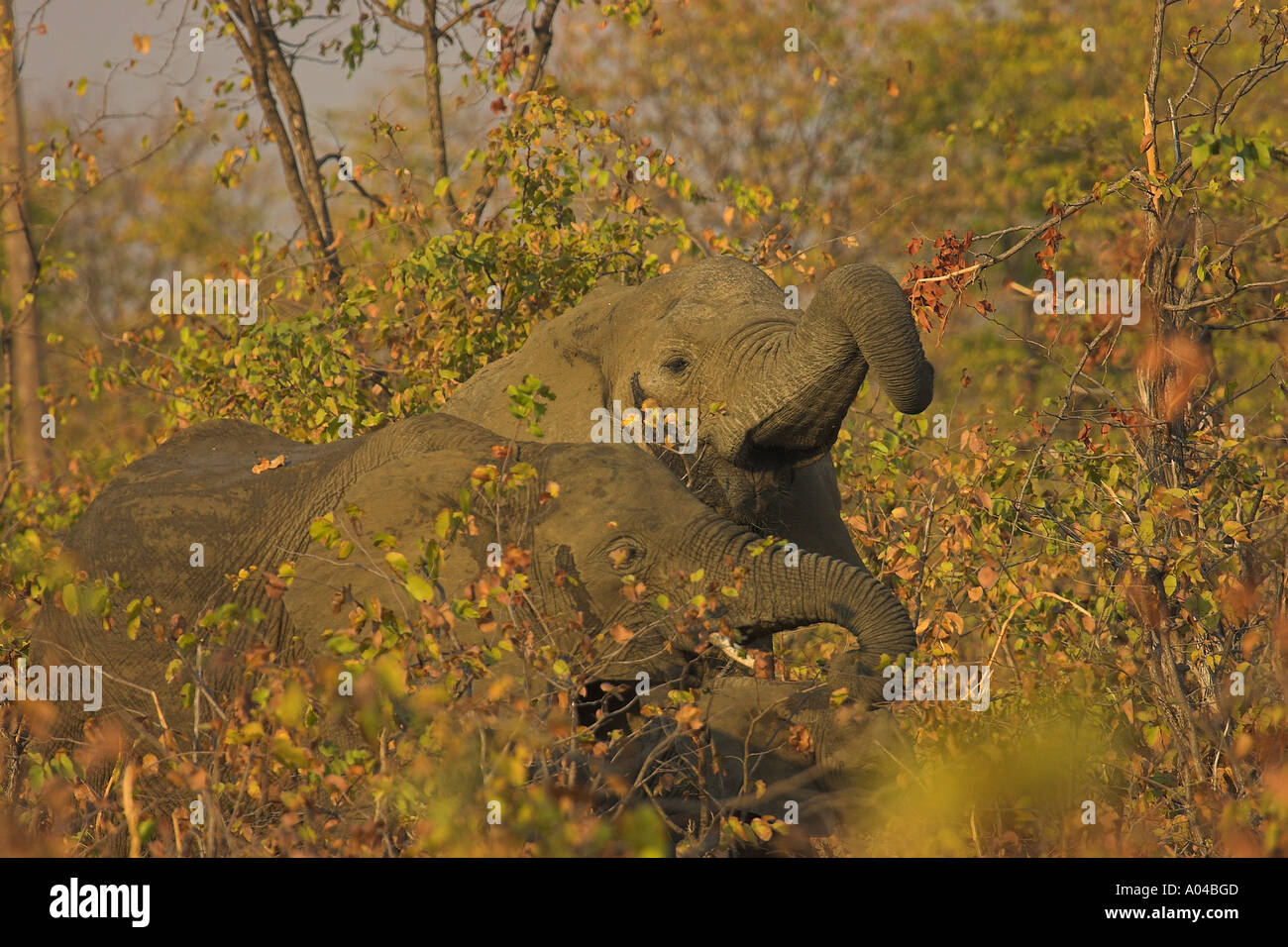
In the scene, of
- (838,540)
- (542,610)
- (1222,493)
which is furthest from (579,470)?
(1222,493)

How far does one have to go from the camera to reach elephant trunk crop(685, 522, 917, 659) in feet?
18.2

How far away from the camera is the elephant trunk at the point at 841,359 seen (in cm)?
648

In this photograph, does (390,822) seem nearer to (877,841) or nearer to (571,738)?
(571,738)

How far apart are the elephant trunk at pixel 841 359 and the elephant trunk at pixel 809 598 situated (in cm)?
105

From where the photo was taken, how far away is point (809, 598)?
18.5ft

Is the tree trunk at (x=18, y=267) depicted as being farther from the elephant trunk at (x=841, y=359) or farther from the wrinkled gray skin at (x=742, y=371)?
the elephant trunk at (x=841, y=359)

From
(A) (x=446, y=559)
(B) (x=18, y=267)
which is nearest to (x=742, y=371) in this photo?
(A) (x=446, y=559)

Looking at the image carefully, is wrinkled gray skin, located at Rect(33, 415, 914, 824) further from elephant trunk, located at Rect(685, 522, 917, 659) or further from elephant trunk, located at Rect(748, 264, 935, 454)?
elephant trunk, located at Rect(748, 264, 935, 454)

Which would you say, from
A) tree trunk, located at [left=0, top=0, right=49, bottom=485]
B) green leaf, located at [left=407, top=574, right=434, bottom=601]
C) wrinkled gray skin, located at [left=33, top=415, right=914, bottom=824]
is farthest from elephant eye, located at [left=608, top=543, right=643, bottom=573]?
tree trunk, located at [left=0, top=0, right=49, bottom=485]

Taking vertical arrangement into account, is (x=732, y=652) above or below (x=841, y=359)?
below

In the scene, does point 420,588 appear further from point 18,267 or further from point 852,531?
point 18,267

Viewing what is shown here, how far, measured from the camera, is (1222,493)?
7660mm

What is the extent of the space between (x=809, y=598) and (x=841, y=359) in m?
1.53

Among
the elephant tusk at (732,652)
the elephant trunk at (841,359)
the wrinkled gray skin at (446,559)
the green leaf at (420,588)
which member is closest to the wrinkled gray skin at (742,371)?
the elephant trunk at (841,359)
